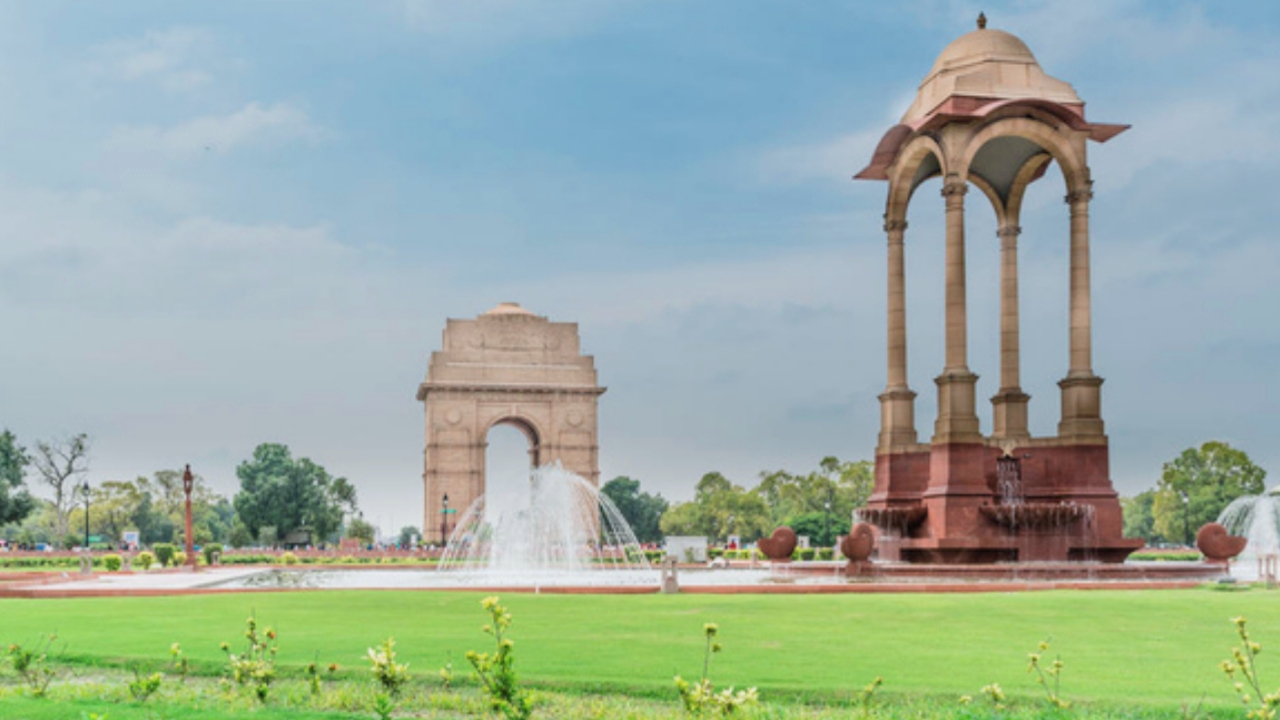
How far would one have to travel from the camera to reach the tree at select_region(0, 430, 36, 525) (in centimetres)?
5344

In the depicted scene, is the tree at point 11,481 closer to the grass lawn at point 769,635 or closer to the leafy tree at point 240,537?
the leafy tree at point 240,537

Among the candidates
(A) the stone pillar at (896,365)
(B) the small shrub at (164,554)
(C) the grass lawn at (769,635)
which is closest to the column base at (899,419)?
(A) the stone pillar at (896,365)

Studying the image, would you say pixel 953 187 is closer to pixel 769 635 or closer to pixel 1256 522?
pixel 769 635

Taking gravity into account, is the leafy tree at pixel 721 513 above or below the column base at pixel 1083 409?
below

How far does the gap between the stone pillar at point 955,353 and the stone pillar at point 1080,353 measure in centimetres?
215

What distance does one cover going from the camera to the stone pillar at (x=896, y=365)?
26594 millimetres

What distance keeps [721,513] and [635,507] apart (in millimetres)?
21511

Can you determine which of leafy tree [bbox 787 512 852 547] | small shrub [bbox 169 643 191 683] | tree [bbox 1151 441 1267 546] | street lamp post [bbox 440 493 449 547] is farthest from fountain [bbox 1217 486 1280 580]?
small shrub [bbox 169 643 191 683]

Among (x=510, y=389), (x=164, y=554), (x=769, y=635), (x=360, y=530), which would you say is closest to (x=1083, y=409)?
(x=769, y=635)

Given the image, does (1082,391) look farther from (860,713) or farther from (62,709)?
(62,709)

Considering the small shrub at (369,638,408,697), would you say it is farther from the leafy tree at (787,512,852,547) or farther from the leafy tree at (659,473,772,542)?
the leafy tree at (659,473,772,542)

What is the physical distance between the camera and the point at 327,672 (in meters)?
8.89

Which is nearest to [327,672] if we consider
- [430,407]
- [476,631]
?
[476,631]

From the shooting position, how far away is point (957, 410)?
24.3 metres
